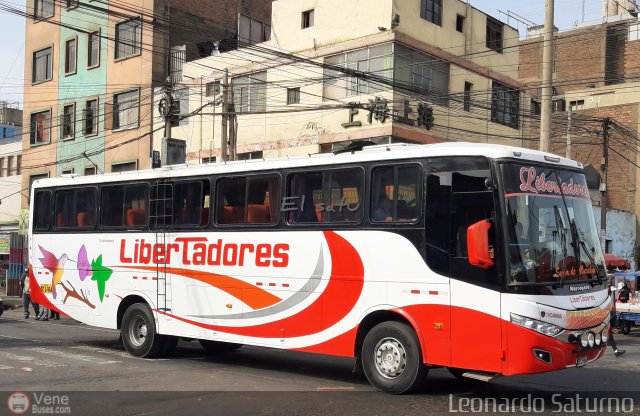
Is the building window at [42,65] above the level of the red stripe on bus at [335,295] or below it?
above

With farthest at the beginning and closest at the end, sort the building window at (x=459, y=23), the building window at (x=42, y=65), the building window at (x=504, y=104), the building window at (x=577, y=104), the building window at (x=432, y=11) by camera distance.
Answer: the building window at (x=577, y=104), the building window at (x=42, y=65), the building window at (x=504, y=104), the building window at (x=459, y=23), the building window at (x=432, y=11)

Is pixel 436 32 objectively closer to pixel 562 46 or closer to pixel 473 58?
pixel 473 58

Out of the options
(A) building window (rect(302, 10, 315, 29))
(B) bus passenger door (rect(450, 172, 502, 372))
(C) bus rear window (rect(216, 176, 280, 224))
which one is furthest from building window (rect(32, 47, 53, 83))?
(B) bus passenger door (rect(450, 172, 502, 372))

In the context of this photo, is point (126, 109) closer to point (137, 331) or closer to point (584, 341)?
point (137, 331)

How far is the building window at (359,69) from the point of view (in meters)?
28.0

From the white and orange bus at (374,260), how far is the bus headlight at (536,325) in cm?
2

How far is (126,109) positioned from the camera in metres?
37.3

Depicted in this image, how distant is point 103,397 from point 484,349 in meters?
4.95

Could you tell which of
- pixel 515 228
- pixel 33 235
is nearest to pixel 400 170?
pixel 515 228

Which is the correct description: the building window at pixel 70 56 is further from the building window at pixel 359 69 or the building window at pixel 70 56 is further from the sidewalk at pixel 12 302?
the building window at pixel 359 69

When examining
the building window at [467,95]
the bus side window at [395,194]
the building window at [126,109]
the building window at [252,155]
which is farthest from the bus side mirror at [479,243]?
the building window at [126,109]

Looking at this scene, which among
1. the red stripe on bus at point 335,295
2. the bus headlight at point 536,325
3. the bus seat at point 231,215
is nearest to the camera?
the bus headlight at point 536,325

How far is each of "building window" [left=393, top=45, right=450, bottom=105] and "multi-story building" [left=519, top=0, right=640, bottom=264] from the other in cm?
600

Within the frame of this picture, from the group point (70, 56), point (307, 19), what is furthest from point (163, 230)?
point (70, 56)
